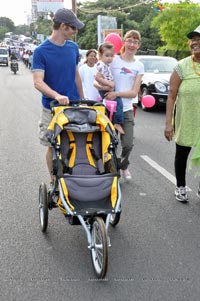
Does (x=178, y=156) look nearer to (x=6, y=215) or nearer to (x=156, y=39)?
(x=6, y=215)

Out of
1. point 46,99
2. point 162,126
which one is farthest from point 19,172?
point 162,126

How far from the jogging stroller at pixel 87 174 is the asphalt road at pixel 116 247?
0.62ft

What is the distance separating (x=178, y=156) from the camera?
501 centimetres

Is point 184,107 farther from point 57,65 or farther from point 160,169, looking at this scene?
point 160,169

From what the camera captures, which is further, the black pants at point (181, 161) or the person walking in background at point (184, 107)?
the black pants at point (181, 161)

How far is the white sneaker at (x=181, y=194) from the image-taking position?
197 inches

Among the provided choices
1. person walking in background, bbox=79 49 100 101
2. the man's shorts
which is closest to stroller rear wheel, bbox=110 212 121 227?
the man's shorts

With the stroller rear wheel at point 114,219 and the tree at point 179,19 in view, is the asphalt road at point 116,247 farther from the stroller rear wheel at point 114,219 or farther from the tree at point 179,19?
the tree at point 179,19

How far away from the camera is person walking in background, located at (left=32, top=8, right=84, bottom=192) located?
401 centimetres

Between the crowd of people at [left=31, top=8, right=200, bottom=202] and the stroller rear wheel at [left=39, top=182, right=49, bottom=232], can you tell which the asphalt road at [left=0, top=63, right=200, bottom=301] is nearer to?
the stroller rear wheel at [left=39, top=182, right=49, bottom=232]

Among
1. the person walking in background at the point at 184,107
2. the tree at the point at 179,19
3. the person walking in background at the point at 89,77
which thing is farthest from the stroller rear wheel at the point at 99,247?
the tree at the point at 179,19

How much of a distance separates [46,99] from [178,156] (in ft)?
5.73

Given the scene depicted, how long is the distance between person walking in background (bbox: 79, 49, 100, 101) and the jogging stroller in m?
3.16

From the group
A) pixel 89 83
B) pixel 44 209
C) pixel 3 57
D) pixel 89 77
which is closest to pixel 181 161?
pixel 44 209
